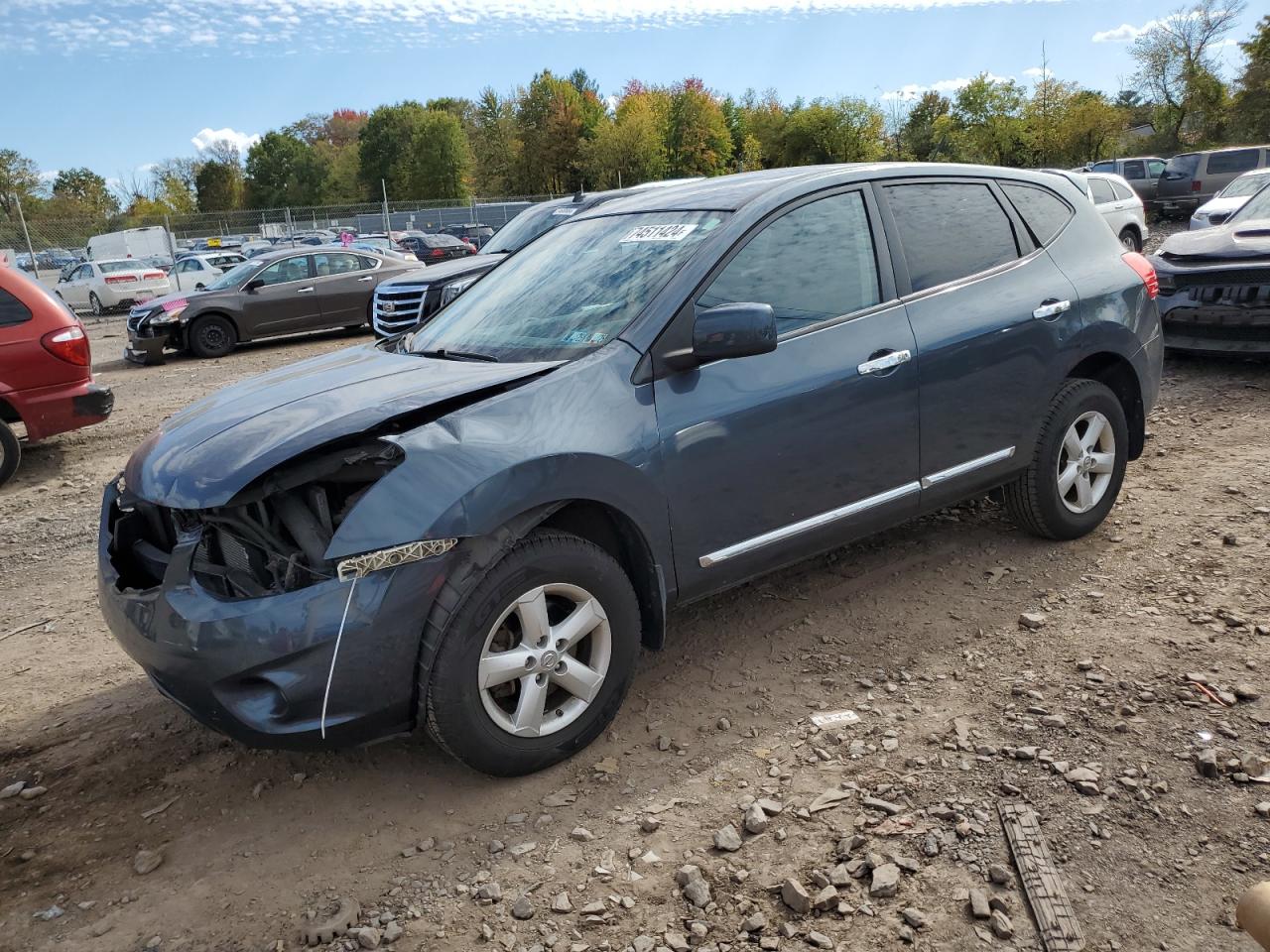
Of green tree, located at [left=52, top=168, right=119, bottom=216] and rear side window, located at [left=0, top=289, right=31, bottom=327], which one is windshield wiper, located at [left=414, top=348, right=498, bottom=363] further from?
green tree, located at [left=52, top=168, right=119, bottom=216]

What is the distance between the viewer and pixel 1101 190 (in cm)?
1545

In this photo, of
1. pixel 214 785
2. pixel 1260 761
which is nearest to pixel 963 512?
pixel 1260 761

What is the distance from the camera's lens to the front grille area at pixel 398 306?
38.1 ft

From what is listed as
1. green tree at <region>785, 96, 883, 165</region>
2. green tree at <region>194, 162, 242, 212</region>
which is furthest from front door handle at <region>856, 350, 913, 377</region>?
green tree at <region>194, 162, 242, 212</region>

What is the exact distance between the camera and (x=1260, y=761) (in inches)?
116

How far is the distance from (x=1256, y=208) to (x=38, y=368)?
10418 millimetres

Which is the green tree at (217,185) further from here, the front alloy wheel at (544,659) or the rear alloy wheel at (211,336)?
the front alloy wheel at (544,659)

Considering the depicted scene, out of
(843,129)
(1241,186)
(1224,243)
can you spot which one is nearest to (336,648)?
(1224,243)

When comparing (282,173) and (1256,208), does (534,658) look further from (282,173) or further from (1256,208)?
(282,173)

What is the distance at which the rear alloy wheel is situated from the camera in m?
14.5

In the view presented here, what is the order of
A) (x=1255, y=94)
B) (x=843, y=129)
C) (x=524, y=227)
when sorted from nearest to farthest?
(x=524, y=227)
(x=1255, y=94)
(x=843, y=129)

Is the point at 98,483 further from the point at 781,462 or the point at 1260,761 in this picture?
the point at 1260,761

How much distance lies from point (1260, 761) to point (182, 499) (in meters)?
3.37

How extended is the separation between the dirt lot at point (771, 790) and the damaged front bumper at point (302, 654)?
43 cm
